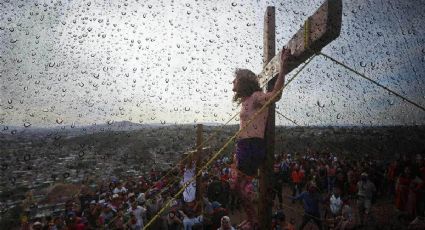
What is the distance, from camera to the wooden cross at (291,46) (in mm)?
2283

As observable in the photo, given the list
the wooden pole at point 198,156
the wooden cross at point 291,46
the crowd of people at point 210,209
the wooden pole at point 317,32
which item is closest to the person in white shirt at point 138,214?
the crowd of people at point 210,209

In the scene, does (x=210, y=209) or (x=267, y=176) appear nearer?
(x=267, y=176)

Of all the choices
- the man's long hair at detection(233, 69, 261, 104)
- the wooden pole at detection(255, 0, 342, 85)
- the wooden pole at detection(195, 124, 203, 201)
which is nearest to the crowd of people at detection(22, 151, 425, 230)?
the wooden pole at detection(195, 124, 203, 201)

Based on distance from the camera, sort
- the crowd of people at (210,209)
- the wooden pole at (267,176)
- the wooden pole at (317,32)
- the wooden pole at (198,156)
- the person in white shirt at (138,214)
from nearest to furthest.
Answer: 1. the wooden pole at (317,32)
2. the wooden pole at (267,176)
3. the crowd of people at (210,209)
4. the person in white shirt at (138,214)
5. the wooden pole at (198,156)

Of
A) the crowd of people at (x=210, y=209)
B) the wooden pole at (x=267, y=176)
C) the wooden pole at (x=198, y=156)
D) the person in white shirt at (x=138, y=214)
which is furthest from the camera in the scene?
the wooden pole at (x=198, y=156)

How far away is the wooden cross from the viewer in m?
2.28

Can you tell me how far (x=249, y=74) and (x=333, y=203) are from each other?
24.8 feet

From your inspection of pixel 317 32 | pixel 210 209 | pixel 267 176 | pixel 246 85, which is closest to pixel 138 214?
pixel 210 209

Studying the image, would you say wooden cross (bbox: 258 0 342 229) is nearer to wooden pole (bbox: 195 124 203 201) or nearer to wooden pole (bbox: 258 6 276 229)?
wooden pole (bbox: 258 6 276 229)

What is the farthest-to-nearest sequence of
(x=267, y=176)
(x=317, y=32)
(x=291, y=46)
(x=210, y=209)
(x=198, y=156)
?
1. (x=210, y=209)
2. (x=198, y=156)
3. (x=267, y=176)
4. (x=291, y=46)
5. (x=317, y=32)

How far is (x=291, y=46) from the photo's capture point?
119 inches

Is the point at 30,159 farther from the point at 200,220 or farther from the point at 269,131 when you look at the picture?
the point at 269,131

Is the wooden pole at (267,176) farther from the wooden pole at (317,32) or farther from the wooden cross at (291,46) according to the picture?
the wooden pole at (317,32)

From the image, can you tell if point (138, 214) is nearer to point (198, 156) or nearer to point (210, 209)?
point (210, 209)
